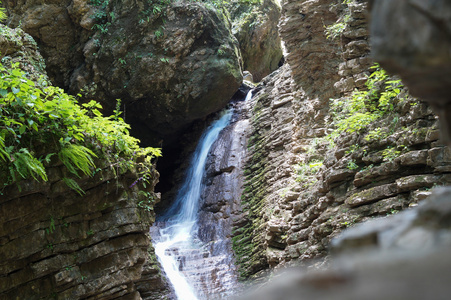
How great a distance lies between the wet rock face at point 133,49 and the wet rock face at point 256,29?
20.4ft

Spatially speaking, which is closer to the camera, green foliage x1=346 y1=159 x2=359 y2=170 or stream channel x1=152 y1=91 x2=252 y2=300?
green foliage x1=346 y1=159 x2=359 y2=170

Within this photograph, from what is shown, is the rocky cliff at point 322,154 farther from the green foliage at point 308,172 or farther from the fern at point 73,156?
the fern at point 73,156

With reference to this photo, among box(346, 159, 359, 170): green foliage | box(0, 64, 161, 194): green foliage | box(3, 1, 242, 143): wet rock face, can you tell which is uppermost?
box(3, 1, 242, 143): wet rock face

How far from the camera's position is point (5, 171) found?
16.9 feet

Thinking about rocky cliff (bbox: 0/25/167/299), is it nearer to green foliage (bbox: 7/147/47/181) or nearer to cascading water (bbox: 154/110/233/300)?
green foliage (bbox: 7/147/47/181)

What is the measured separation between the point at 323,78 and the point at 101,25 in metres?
9.71

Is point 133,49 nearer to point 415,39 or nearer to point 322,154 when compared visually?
point 322,154

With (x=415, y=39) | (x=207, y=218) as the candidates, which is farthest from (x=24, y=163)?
(x=207, y=218)

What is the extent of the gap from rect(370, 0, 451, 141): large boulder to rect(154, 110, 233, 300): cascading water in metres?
9.74

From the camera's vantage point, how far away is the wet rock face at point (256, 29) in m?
23.1

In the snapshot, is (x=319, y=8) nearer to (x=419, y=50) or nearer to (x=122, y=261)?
(x=122, y=261)

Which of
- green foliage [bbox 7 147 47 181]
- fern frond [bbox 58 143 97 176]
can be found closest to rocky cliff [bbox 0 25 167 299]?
green foliage [bbox 7 147 47 181]

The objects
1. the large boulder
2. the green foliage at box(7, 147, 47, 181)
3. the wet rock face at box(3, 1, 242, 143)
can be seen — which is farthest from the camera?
the wet rock face at box(3, 1, 242, 143)

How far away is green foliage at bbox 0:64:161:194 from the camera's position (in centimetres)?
498
